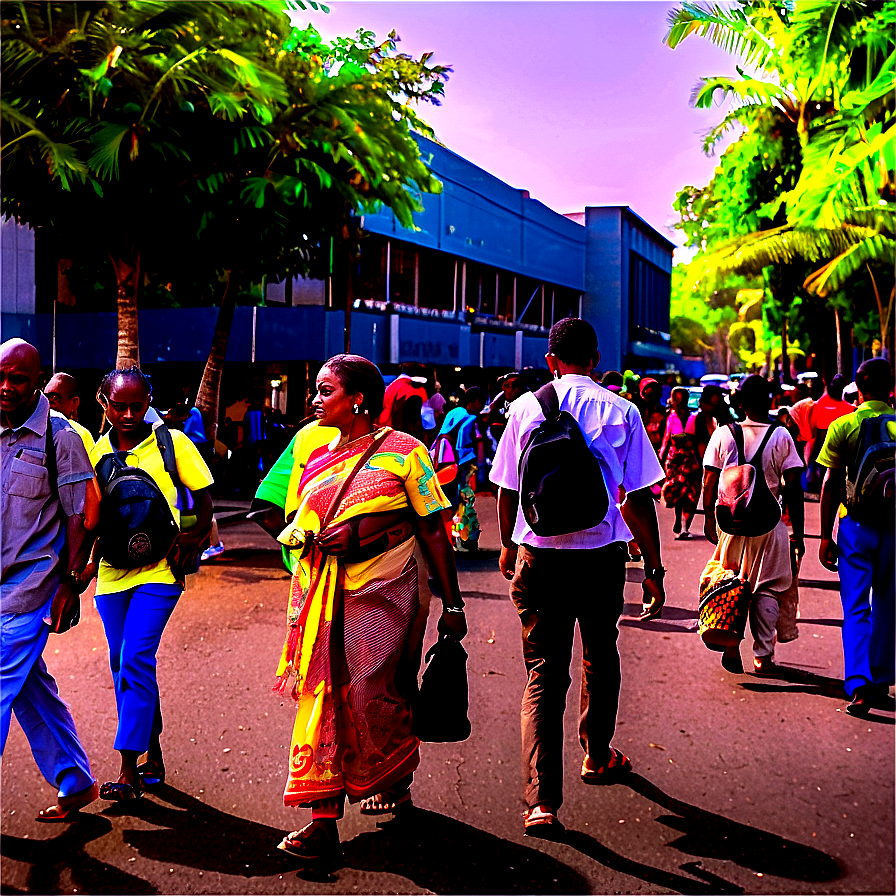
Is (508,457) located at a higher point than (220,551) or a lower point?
higher

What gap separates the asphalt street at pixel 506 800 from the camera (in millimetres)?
3600

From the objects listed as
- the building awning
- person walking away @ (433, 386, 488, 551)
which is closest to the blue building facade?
the building awning

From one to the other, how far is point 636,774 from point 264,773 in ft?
5.47

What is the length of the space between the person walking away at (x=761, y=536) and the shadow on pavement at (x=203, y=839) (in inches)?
130

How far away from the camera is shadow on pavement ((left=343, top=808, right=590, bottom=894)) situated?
3.53m

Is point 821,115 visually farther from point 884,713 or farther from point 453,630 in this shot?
point 453,630

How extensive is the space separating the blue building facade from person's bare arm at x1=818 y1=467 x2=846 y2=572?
1279 cm

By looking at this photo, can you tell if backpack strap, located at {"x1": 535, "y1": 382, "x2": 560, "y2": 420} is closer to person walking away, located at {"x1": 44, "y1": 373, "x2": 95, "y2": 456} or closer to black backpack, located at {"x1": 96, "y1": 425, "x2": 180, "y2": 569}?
black backpack, located at {"x1": 96, "y1": 425, "x2": 180, "y2": 569}

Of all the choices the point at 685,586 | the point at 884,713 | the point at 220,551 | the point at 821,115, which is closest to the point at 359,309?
the point at 821,115

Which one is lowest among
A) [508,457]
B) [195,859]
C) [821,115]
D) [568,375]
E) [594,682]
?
[195,859]

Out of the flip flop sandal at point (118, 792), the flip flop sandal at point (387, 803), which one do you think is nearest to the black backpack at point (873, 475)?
the flip flop sandal at point (387, 803)

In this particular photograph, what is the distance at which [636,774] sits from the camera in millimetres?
4566

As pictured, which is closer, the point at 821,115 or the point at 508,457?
the point at 508,457

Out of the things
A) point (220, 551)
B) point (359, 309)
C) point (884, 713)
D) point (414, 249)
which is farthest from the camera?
point (414, 249)
